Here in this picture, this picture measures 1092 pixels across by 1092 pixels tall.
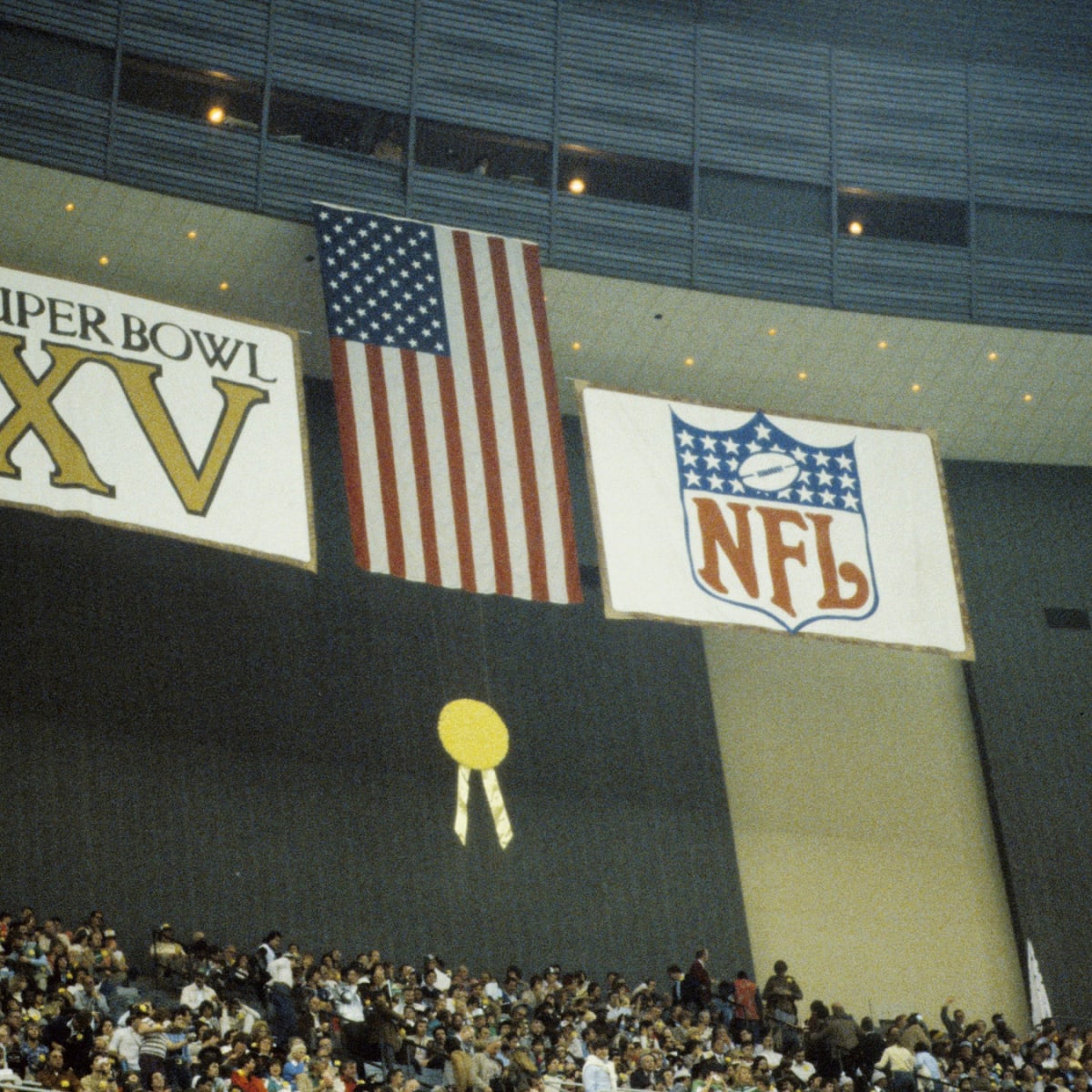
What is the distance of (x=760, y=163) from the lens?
27.6 metres

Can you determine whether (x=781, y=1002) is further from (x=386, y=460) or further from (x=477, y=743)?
(x=386, y=460)

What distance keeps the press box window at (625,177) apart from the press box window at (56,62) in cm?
647

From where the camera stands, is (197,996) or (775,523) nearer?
(197,996)

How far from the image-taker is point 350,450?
22.8 meters

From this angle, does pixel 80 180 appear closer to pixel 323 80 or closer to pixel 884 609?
pixel 323 80

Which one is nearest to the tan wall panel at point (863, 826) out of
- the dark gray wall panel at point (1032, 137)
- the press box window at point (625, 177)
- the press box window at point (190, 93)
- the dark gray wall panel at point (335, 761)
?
the dark gray wall panel at point (335, 761)

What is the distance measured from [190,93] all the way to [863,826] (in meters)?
14.8

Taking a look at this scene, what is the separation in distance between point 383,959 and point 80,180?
1090 cm

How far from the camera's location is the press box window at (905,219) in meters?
28.2

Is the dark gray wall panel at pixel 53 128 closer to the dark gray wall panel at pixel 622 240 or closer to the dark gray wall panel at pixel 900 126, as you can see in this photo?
the dark gray wall panel at pixel 622 240

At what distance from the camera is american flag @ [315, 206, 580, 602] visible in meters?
22.5

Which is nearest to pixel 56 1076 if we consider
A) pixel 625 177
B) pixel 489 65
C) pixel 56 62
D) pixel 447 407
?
pixel 447 407

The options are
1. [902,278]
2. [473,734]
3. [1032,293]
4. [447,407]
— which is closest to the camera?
[447,407]

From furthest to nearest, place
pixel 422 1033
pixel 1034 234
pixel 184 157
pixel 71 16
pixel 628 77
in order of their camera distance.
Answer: pixel 1034 234 → pixel 628 77 → pixel 184 157 → pixel 71 16 → pixel 422 1033
